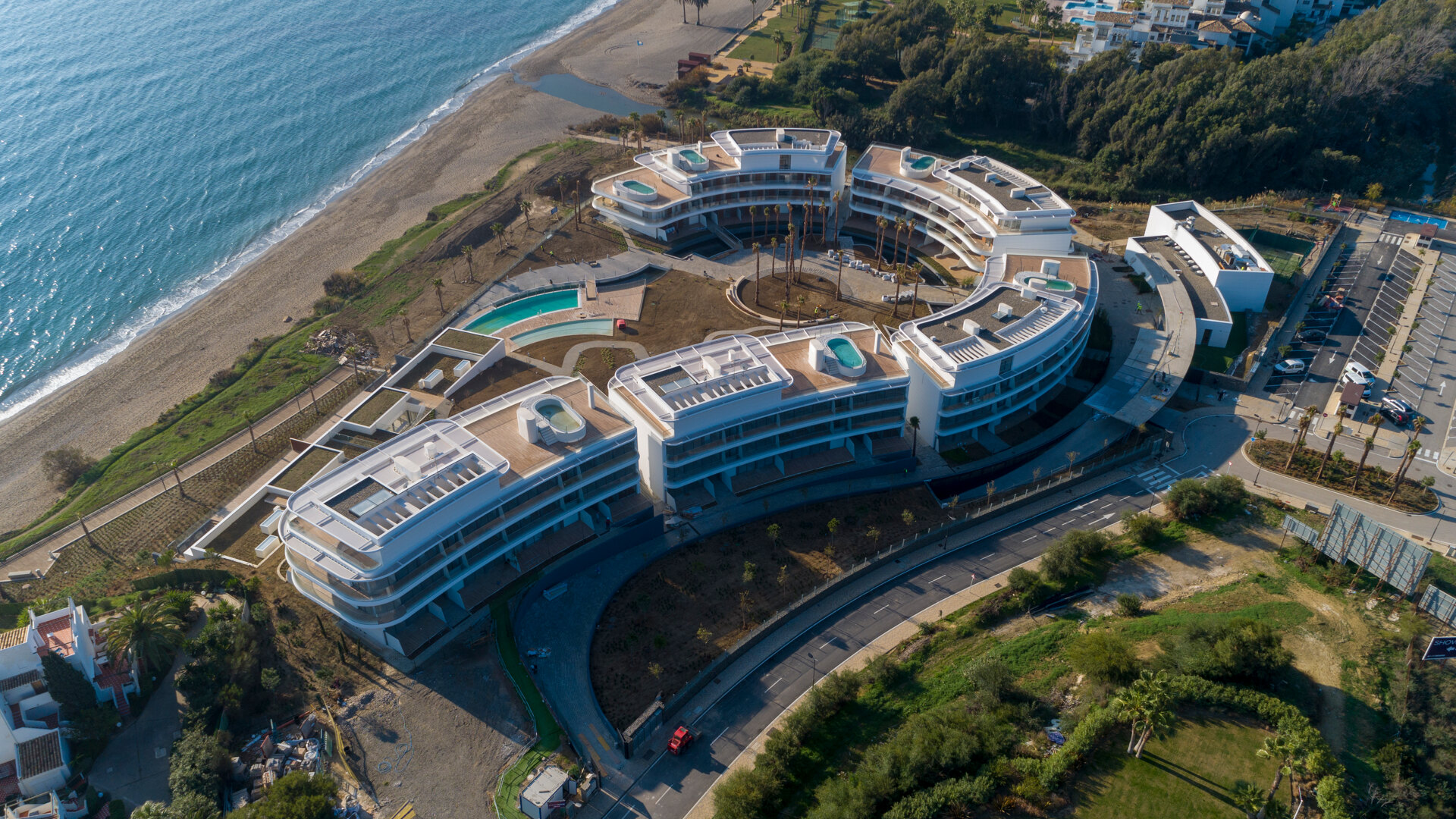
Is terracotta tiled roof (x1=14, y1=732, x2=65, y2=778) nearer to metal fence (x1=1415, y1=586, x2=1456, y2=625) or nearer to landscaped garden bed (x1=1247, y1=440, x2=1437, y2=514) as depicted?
metal fence (x1=1415, y1=586, x2=1456, y2=625)

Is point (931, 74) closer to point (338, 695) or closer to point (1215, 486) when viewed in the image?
point (1215, 486)

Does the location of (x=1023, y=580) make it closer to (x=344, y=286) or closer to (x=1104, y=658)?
(x=1104, y=658)

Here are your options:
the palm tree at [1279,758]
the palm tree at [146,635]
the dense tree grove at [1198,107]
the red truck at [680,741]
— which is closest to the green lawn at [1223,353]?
the dense tree grove at [1198,107]

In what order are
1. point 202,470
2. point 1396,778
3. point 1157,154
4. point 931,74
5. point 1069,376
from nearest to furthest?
point 1396,778
point 202,470
point 1069,376
point 1157,154
point 931,74

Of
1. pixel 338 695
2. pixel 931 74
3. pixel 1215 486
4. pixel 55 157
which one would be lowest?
pixel 338 695

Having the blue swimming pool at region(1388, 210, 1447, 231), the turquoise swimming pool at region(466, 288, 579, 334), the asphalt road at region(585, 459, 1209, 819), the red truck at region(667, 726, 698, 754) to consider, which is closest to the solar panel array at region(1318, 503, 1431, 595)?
the asphalt road at region(585, 459, 1209, 819)

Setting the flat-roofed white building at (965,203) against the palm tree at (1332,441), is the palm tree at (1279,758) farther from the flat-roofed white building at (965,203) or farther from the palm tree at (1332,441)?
the flat-roofed white building at (965,203)

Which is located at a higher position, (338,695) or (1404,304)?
(1404,304)

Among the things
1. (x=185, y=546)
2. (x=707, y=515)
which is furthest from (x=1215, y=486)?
(x=185, y=546)
